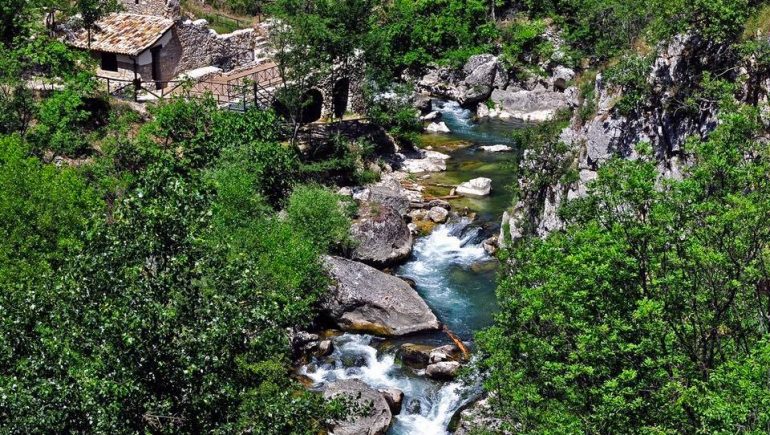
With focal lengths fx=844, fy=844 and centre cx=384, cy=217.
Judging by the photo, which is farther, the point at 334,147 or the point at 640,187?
the point at 334,147

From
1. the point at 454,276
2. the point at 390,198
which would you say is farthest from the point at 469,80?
the point at 454,276

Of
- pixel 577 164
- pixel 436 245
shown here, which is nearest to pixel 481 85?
pixel 436 245

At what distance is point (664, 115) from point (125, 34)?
33.1 metres

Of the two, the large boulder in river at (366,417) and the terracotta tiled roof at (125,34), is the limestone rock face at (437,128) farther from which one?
the large boulder in river at (366,417)

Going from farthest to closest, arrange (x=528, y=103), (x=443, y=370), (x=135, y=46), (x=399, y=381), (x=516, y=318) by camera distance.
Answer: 1. (x=528, y=103)
2. (x=135, y=46)
3. (x=399, y=381)
4. (x=443, y=370)
5. (x=516, y=318)

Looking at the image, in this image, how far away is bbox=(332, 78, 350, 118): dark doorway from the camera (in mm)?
53909

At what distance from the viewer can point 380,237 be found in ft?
134

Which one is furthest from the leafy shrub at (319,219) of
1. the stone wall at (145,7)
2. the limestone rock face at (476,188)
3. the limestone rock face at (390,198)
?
the stone wall at (145,7)

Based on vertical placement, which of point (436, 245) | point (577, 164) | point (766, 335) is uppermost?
point (766, 335)

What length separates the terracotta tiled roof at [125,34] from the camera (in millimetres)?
50125

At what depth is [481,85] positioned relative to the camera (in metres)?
65.1

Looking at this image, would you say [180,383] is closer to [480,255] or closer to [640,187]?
[640,187]

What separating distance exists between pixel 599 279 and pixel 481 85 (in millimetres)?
48077

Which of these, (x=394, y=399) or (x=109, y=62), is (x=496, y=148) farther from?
(x=394, y=399)
